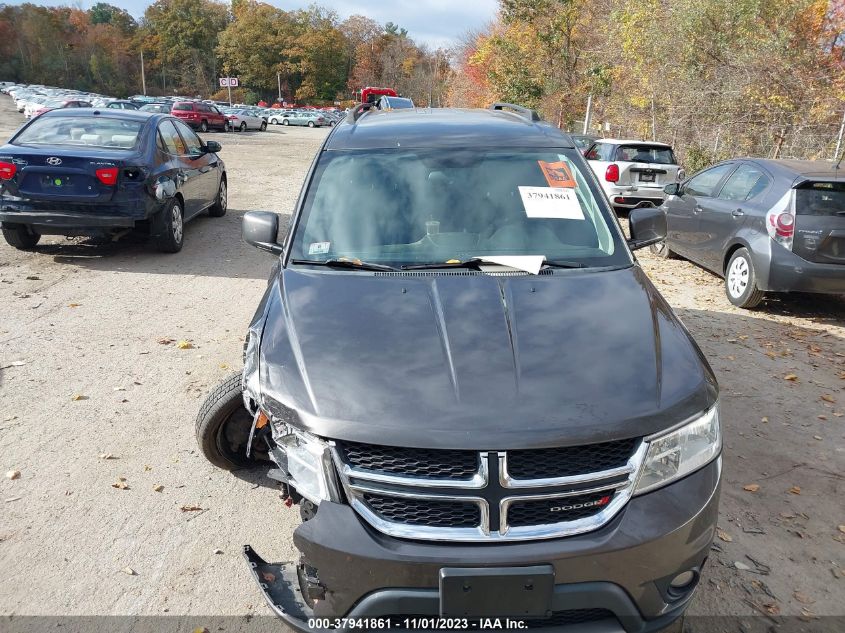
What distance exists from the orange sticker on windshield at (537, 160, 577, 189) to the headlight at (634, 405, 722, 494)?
5.51 feet

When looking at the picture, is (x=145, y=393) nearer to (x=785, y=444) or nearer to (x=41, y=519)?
(x=41, y=519)

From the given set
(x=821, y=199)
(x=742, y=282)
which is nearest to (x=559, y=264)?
(x=821, y=199)

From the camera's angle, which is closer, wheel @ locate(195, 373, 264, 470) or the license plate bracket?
the license plate bracket

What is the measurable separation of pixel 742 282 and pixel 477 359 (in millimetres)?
6056

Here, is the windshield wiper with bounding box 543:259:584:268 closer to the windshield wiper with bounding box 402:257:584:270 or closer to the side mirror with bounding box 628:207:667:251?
the windshield wiper with bounding box 402:257:584:270

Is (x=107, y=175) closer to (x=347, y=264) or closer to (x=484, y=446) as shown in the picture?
(x=347, y=264)

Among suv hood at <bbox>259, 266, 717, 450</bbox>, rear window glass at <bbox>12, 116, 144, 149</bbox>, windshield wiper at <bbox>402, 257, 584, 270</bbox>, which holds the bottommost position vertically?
suv hood at <bbox>259, 266, 717, 450</bbox>

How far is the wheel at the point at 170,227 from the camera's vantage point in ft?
27.7

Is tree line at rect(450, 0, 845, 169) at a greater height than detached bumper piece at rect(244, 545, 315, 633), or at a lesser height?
greater

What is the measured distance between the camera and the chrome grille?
2.17m

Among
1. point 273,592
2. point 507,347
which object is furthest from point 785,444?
point 273,592

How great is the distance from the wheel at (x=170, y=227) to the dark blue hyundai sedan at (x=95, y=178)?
1 cm

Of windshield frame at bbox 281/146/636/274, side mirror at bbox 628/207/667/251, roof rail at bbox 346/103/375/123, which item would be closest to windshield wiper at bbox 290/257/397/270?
windshield frame at bbox 281/146/636/274

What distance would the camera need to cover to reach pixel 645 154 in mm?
13047
